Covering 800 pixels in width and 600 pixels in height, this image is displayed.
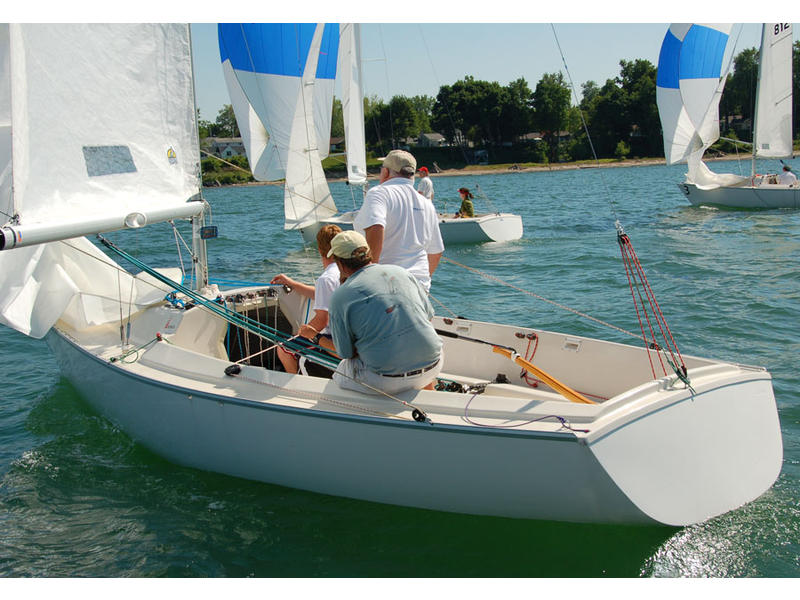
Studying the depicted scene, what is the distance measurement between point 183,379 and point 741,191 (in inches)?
739

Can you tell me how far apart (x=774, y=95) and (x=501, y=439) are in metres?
21.7

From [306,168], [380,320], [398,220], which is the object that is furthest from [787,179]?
[380,320]

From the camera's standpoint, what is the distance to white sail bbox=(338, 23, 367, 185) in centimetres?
1492

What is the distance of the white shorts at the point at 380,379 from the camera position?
3.42 metres

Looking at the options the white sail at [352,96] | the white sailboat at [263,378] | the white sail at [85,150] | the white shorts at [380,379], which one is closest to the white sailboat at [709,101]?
the white sail at [352,96]

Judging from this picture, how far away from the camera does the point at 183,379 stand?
4.09 metres

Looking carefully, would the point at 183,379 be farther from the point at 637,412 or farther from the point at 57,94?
the point at 637,412

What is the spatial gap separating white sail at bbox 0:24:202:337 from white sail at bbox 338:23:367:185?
1000 centimetres

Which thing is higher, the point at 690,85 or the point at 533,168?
the point at 690,85

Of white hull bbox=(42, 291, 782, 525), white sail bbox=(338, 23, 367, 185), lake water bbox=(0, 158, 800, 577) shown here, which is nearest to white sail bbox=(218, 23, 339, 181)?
white sail bbox=(338, 23, 367, 185)

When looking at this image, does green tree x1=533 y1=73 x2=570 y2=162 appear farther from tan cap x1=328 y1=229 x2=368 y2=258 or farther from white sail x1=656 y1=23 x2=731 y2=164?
tan cap x1=328 y1=229 x2=368 y2=258

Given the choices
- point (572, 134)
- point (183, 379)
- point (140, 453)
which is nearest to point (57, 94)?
point (183, 379)

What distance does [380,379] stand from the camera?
3.43 meters

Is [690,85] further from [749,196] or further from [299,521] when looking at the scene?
[299,521]
